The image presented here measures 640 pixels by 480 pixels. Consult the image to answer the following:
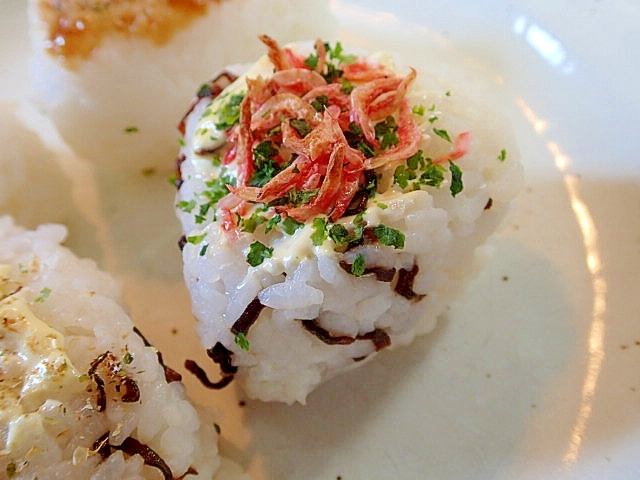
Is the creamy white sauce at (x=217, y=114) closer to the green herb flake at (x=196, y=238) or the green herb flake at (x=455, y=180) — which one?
the green herb flake at (x=196, y=238)

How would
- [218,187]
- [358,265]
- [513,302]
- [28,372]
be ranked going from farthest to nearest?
[513,302] < [218,187] < [358,265] < [28,372]

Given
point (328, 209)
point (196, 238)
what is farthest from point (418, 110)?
point (196, 238)

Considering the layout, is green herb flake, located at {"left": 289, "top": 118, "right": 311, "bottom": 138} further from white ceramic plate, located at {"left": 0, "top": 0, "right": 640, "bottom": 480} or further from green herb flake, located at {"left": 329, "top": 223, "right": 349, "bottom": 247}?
white ceramic plate, located at {"left": 0, "top": 0, "right": 640, "bottom": 480}

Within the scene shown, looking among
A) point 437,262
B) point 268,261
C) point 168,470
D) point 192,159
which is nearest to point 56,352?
point 168,470

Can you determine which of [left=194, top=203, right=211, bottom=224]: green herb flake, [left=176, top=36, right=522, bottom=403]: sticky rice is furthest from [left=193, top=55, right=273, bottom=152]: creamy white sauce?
[left=194, top=203, right=211, bottom=224]: green herb flake

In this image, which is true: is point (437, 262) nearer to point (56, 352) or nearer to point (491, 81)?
point (56, 352)

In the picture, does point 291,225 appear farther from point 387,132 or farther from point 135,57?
point 135,57

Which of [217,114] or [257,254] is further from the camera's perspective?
[217,114]
